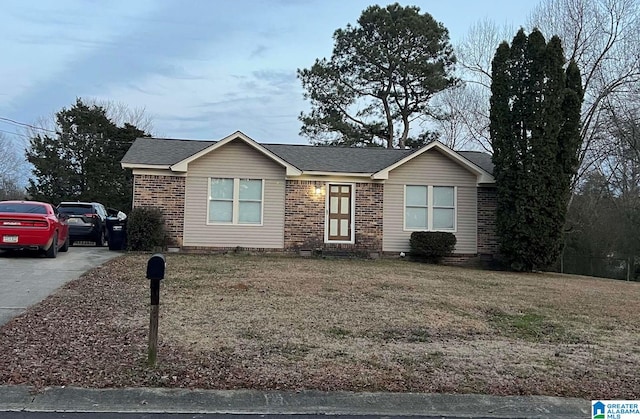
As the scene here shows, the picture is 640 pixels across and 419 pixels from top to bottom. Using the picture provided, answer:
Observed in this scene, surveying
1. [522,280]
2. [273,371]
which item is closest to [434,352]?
[273,371]

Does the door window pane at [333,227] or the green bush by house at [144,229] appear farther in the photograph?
the door window pane at [333,227]

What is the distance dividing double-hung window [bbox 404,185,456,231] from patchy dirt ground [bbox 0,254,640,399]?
6958 millimetres

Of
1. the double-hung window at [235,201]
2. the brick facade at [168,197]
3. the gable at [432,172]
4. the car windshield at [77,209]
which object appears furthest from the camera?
the car windshield at [77,209]

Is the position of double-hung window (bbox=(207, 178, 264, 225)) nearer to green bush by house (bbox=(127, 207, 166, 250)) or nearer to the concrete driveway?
green bush by house (bbox=(127, 207, 166, 250))

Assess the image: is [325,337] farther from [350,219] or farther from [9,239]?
[350,219]

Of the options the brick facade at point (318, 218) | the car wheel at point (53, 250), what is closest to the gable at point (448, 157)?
the brick facade at point (318, 218)

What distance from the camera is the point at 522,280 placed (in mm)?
15312

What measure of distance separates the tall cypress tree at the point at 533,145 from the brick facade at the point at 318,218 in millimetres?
4110

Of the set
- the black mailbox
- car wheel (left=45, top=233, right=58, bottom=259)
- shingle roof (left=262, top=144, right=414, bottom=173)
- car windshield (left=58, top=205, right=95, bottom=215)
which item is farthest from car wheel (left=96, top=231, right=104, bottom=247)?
the black mailbox

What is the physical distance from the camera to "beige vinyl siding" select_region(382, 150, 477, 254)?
62.6ft

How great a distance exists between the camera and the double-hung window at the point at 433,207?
19.2m

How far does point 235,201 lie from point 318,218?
2.85m

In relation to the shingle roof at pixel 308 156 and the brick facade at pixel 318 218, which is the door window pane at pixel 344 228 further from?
the shingle roof at pixel 308 156

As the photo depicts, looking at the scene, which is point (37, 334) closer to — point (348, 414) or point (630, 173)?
point (348, 414)
